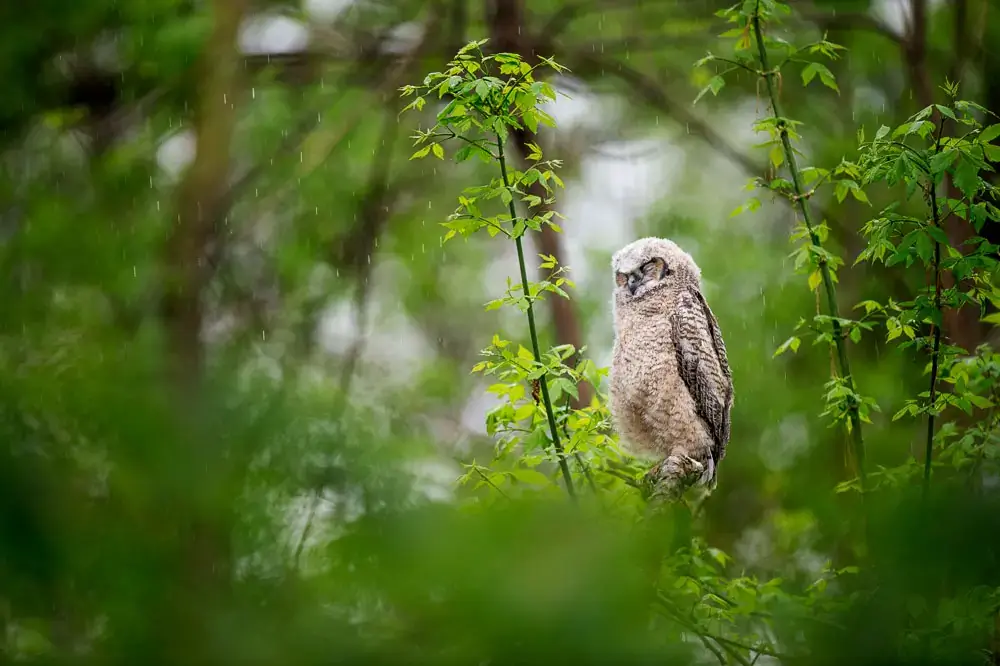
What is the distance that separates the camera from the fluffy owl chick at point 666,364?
306 cm

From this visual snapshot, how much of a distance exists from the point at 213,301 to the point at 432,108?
4241mm

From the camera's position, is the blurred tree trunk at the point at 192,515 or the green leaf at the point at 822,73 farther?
the green leaf at the point at 822,73

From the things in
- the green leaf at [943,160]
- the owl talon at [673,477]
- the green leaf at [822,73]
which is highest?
the green leaf at [822,73]

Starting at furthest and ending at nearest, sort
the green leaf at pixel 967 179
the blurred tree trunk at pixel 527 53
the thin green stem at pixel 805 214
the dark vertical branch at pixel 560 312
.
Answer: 1. the dark vertical branch at pixel 560 312
2. the blurred tree trunk at pixel 527 53
3. the thin green stem at pixel 805 214
4. the green leaf at pixel 967 179

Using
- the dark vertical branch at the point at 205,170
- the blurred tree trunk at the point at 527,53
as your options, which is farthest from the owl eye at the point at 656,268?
the blurred tree trunk at the point at 527,53

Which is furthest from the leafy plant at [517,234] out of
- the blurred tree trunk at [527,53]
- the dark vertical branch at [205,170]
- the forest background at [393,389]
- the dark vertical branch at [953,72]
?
the dark vertical branch at [953,72]

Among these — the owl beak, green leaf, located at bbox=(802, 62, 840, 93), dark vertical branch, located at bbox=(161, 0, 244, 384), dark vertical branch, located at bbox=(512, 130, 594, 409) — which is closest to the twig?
green leaf, located at bbox=(802, 62, 840, 93)

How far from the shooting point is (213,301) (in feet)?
15.6

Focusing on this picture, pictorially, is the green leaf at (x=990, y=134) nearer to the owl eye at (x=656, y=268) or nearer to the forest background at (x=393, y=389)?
the forest background at (x=393, y=389)

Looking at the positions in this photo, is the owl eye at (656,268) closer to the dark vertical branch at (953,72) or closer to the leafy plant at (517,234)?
the leafy plant at (517,234)

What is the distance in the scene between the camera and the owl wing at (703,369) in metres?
3.10

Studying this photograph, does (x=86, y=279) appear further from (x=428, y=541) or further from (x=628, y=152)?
(x=628, y=152)

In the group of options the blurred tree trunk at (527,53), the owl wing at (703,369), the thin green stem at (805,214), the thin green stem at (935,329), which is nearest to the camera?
the thin green stem at (935,329)

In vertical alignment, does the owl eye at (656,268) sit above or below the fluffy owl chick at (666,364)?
above
